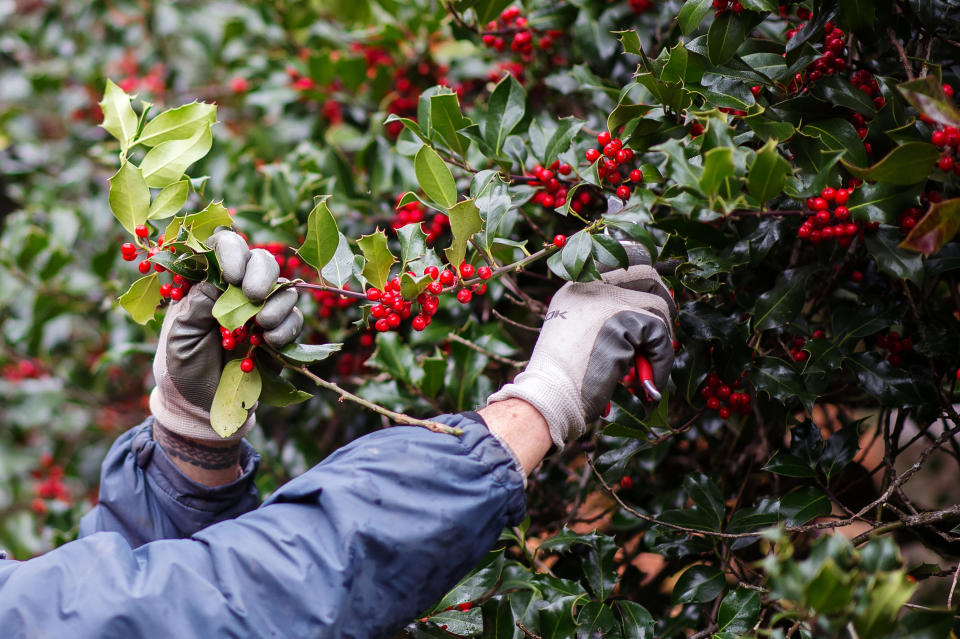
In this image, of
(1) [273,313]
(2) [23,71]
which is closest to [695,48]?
(1) [273,313]

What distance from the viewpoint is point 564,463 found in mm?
1788

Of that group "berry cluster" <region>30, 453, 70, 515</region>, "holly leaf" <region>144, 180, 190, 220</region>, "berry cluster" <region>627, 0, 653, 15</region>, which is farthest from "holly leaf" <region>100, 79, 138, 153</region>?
"berry cluster" <region>30, 453, 70, 515</region>

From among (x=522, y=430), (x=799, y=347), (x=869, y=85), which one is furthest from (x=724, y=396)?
(x=869, y=85)

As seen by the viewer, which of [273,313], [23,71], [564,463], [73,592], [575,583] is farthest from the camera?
[23,71]

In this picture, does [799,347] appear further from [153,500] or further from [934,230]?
[153,500]

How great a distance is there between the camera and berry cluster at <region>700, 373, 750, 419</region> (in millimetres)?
1320

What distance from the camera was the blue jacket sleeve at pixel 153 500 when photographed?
4.76 feet

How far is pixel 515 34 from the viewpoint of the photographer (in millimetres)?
1782

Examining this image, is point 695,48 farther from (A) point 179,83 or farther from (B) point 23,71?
(B) point 23,71

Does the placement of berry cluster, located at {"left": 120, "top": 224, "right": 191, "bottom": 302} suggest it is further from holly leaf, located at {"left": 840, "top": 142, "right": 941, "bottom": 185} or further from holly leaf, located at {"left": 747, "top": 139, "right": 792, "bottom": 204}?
holly leaf, located at {"left": 840, "top": 142, "right": 941, "bottom": 185}

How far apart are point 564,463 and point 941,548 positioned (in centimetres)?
77

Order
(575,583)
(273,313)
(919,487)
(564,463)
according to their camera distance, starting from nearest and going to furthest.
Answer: (273,313) → (575,583) → (564,463) → (919,487)

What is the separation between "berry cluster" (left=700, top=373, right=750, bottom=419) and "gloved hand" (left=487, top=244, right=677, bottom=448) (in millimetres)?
146

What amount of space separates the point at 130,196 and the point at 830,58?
45.0 inches
